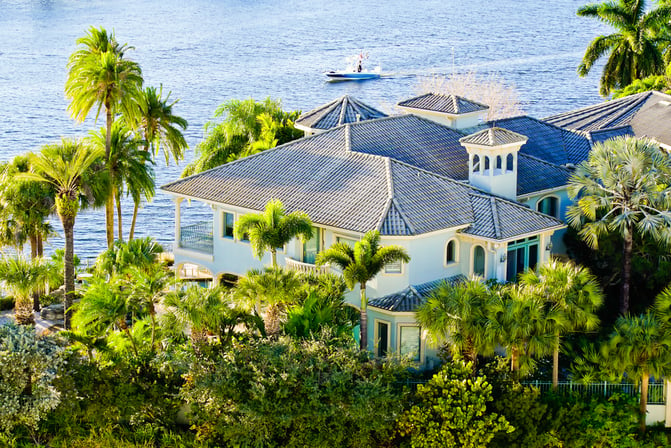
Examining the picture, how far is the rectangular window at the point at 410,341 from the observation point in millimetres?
44688

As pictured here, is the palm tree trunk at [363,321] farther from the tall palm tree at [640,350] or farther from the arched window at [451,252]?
the tall palm tree at [640,350]

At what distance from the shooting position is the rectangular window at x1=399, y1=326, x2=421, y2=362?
44.7m

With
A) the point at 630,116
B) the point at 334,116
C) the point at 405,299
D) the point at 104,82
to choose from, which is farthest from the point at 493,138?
the point at 104,82

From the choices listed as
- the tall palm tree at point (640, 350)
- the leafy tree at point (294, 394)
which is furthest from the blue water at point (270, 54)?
the tall palm tree at point (640, 350)

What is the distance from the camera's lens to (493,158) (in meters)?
51.3

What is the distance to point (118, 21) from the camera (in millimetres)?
182875

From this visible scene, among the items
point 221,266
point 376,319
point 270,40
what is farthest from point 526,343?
point 270,40

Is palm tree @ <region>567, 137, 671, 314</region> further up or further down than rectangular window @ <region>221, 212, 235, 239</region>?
further up

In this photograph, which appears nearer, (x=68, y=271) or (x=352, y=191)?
(x=352, y=191)

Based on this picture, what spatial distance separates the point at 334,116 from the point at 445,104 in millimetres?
5574

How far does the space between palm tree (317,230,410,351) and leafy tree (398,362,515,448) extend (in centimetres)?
307

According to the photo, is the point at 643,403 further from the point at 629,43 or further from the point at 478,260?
the point at 629,43

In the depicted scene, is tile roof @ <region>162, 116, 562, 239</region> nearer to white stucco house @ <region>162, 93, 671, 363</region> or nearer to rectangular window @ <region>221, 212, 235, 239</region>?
white stucco house @ <region>162, 93, 671, 363</region>

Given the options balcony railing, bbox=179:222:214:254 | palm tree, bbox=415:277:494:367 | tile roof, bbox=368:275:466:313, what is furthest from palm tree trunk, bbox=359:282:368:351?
balcony railing, bbox=179:222:214:254
